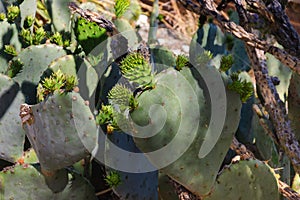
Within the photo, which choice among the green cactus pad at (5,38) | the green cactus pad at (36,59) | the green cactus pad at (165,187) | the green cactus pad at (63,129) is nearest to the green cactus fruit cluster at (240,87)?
the green cactus pad at (63,129)

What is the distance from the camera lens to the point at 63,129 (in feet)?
3.92

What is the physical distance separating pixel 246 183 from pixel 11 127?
0.72 m

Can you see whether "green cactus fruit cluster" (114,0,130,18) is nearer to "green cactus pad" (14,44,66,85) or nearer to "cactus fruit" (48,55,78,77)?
"cactus fruit" (48,55,78,77)

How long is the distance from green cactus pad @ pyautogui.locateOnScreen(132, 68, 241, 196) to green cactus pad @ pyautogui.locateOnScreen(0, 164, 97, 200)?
1.14 feet

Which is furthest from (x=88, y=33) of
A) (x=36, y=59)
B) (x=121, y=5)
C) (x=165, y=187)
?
(x=165, y=187)

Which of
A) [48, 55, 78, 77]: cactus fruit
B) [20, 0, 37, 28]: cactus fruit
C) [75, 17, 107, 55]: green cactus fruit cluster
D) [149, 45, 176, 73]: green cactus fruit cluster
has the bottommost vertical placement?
[20, 0, 37, 28]: cactus fruit

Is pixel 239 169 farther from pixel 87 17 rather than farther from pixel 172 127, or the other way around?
pixel 87 17

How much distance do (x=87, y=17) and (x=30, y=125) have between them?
310mm

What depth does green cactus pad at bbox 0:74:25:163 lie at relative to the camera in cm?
153

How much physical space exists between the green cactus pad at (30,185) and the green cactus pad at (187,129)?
35 centimetres

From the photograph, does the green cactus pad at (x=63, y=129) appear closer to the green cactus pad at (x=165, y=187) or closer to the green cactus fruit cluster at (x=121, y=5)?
the green cactus fruit cluster at (x=121, y=5)

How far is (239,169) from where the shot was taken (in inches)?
51.9

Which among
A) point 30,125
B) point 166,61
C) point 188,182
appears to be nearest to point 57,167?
point 30,125

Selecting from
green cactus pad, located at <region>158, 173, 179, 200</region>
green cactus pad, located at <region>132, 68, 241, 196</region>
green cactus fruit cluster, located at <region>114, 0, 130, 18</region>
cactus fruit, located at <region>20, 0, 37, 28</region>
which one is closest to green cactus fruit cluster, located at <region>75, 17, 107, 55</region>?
green cactus fruit cluster, located at <region>114, 0, 130, 18</region>
